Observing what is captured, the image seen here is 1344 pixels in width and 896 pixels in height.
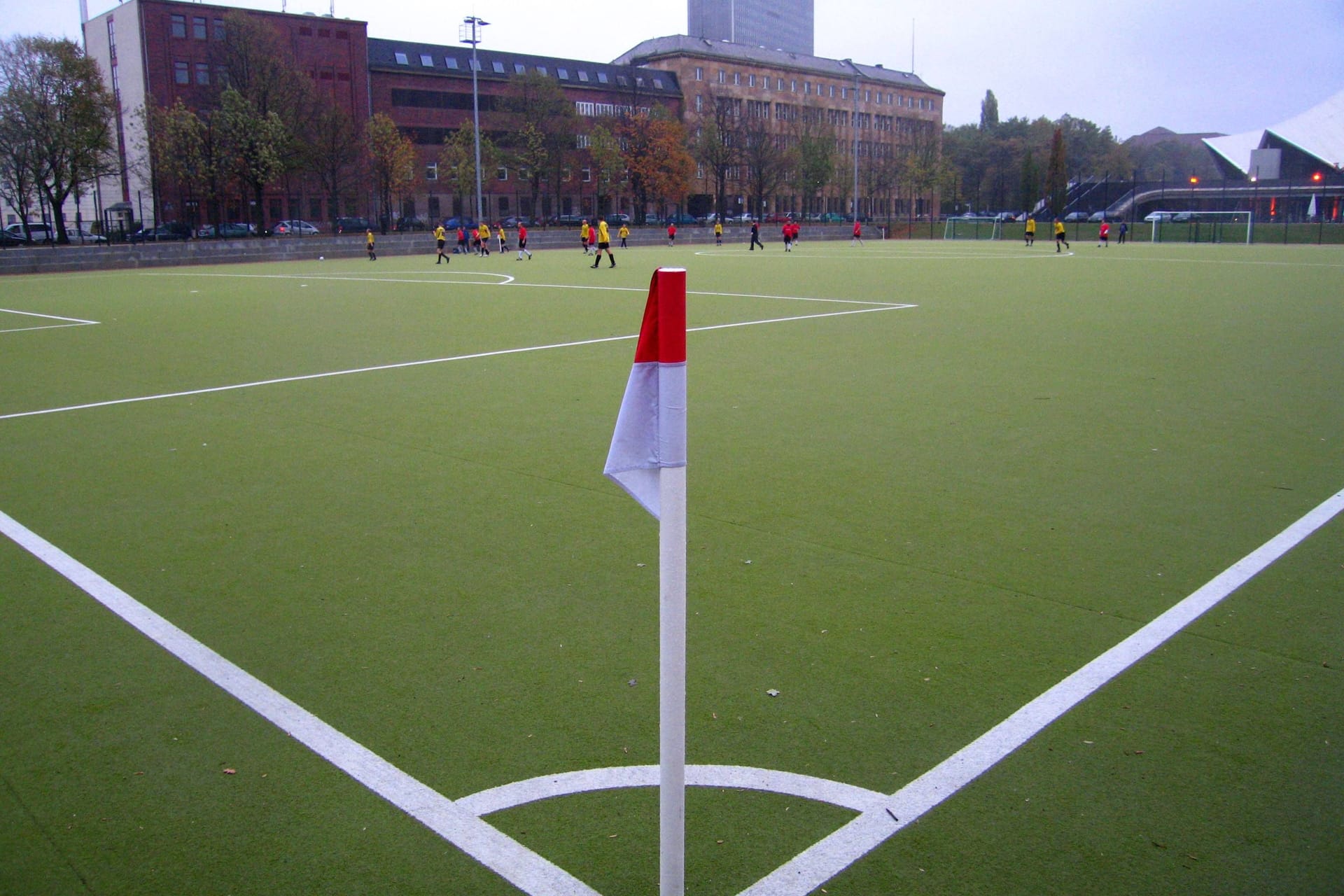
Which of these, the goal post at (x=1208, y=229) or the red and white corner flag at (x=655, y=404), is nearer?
the red and white corner flag at (x=655, y=404)

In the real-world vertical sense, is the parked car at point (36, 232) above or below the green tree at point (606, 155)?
below

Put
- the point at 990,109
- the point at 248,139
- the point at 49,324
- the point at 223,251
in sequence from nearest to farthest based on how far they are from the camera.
A: the point at 49,324, the point at 223,251, the point at 248,139, the point at 990,109

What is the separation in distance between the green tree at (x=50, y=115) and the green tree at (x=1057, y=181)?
7446cm

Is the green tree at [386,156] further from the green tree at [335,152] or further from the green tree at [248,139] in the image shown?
the green tree at [248,139]

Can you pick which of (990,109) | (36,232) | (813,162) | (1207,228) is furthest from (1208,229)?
(990,109)

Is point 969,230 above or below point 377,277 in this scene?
above

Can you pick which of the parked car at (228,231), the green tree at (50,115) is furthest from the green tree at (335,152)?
the green tree at (50,115)

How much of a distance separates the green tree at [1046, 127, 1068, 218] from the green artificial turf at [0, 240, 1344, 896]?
90544 mm

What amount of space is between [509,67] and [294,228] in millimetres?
36880

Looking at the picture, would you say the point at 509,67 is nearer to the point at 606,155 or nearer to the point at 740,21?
the point at 606,155

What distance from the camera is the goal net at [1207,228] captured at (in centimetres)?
6281

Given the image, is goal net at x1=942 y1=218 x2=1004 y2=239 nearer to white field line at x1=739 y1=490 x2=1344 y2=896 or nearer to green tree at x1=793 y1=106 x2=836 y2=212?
green tree at x1=793 y1=106 x2=836 y2=212

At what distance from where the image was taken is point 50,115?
55.6m

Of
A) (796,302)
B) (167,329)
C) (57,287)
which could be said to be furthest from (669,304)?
(57,287)
